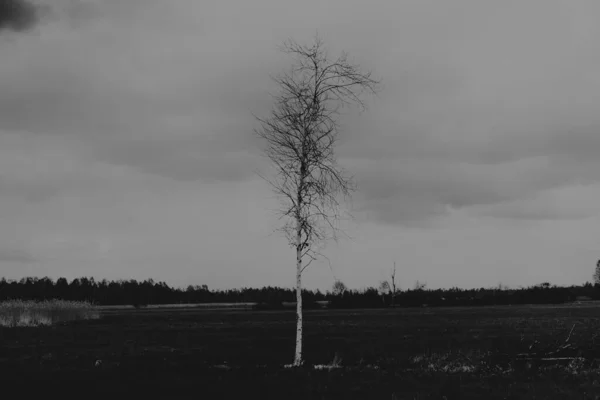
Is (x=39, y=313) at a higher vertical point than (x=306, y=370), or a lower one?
higher

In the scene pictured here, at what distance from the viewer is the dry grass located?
55.6 metres

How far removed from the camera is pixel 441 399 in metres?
16.0

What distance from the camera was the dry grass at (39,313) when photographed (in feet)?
182

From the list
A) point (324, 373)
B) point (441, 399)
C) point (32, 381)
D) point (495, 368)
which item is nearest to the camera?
point (441, 399)

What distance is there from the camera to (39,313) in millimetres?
59156

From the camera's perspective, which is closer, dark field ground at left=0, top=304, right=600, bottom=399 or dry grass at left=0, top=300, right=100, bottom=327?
dark field ground at left=0, top=304, right=600, bottom=399

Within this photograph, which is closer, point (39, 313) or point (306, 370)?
point (306, 370)

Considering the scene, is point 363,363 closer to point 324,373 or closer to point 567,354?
point 324,373

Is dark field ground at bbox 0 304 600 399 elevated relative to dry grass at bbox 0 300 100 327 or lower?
lower

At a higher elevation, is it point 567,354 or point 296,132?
point 296,132

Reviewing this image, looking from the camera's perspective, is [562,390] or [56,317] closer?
[562,390]

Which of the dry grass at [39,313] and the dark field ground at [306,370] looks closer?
the dark field ground at [306,370]

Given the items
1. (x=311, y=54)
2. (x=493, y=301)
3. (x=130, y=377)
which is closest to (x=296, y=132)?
(x=311, y=54)

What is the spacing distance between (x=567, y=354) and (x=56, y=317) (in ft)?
172
